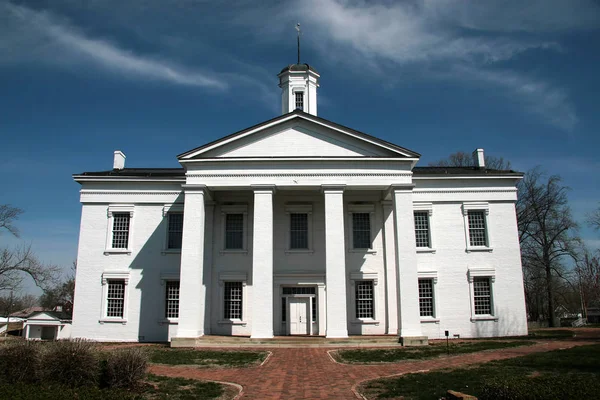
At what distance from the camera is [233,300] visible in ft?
86.6

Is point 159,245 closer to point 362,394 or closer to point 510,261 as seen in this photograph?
point 362,394

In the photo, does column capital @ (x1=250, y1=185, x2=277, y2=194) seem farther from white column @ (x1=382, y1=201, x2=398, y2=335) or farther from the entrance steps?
the entrance steps

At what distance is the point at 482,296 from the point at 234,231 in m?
14.9

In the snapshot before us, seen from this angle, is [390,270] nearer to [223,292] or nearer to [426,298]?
[426,298]

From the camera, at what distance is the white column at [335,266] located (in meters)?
22.8

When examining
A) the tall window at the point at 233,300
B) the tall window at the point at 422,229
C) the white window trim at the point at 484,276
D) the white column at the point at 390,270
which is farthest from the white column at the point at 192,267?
the white window trim at the point at 484,276

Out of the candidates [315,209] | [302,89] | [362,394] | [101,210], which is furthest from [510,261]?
[101,210]

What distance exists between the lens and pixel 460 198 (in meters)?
27.7

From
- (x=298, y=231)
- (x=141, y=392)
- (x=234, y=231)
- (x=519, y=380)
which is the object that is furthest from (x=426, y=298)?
(x=141, y=392)

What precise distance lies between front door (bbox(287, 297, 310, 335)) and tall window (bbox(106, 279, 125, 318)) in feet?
31.9

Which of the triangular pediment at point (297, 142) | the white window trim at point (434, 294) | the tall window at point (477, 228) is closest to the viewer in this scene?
the triangular pediment at point (297, 142)

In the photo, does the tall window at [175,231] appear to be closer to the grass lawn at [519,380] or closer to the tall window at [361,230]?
the tall window at [361,230]

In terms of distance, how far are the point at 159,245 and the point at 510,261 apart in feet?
67.3

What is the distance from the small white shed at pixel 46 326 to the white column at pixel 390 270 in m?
18.4
